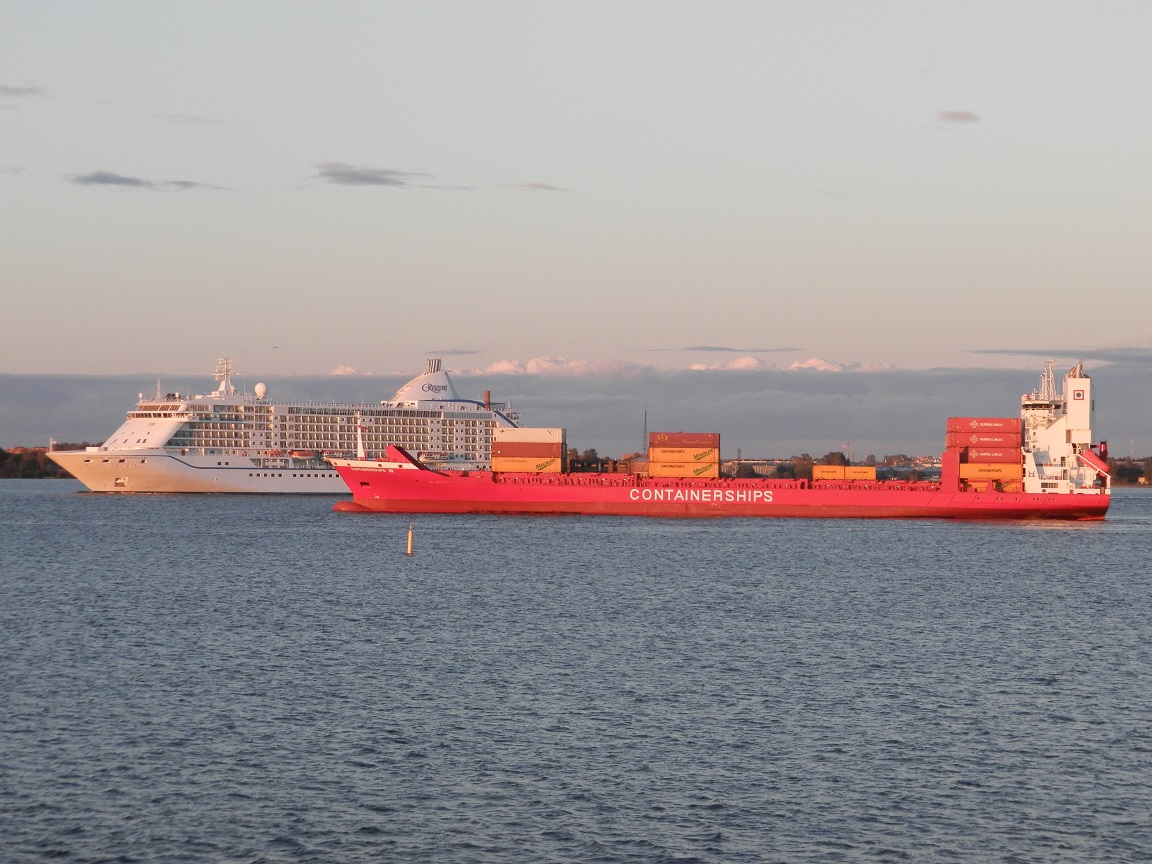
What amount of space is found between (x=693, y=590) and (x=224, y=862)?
99.1ft

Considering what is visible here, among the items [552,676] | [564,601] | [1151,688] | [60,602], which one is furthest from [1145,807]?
[60,602]

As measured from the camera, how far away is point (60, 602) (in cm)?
4134

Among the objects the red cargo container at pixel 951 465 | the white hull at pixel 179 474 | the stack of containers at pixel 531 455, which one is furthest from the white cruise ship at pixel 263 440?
the red cargo container at pixel 951 465

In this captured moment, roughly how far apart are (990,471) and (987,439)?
2013 millimetres

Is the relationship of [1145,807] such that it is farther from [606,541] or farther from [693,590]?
[606,541]

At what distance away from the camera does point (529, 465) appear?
86.6 m

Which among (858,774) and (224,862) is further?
(858,774)

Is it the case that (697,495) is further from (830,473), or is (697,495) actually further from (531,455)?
(531,455)

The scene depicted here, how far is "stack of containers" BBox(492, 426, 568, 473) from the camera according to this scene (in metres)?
86.7

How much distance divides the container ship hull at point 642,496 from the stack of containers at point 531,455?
1.37m

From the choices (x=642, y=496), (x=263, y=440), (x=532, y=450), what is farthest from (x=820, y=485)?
(x=263, y=440)

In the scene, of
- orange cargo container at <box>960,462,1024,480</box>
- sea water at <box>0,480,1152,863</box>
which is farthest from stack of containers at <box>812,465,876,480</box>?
sea water at <box>0,480,1152,863</box>

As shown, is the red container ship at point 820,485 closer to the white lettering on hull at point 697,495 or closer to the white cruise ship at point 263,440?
the white lettering on hull at point 697,495

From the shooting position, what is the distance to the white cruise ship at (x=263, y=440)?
10706cm
